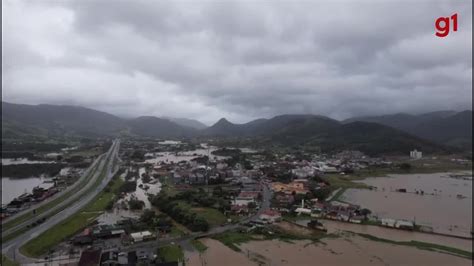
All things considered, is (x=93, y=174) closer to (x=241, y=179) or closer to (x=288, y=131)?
(x=241, y=179)

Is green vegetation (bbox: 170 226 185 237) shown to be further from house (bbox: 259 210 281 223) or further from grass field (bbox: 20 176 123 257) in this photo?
grass field (bbox: 20 176 123 257)

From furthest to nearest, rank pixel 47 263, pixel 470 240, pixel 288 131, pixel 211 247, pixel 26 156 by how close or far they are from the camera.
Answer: pixel 288 131 < pixel 26 156 < pixel 470 240 < pixel 211 247 < pixel 47 263

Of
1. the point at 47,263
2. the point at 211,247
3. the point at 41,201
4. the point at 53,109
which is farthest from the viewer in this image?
the point at 53,109

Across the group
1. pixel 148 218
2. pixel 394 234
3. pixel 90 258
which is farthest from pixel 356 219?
pixel 90 258

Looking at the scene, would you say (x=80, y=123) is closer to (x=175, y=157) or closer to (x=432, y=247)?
(x=175, y=157)

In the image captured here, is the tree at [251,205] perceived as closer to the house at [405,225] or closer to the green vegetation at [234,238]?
the green vegetation at [234,238]

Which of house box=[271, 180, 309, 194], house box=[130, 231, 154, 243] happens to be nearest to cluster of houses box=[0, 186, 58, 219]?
house box=[130, 231, 154, 243]

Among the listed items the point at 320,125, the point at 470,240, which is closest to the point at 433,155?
the point at 320,125

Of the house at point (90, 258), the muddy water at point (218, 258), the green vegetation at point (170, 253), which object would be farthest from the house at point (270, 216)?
the house at point (90, 258)
